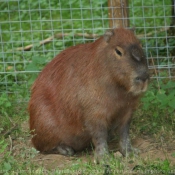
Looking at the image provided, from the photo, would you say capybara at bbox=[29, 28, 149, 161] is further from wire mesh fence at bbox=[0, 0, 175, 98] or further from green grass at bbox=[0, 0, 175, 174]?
wire mesh fence at bbox=[0, 0, 175, 98]

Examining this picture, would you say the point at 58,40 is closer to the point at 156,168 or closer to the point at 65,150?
the point at 65,150

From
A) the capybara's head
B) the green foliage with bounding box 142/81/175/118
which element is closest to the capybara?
the capybara's head

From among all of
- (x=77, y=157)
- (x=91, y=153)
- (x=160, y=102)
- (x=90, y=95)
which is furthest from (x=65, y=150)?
(x=160, y=102)

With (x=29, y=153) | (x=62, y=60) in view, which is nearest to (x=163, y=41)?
(x=62, y=60)

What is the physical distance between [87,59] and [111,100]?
0.50 metres

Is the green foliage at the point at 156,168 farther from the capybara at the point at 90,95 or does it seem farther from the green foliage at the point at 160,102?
the green foliage at the point at 160,102

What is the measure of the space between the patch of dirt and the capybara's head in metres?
0.72

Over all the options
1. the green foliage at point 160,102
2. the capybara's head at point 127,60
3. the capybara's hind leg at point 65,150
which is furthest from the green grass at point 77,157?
the capybara's head at point 127,60

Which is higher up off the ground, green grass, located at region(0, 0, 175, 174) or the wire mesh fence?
the wire mesh fence

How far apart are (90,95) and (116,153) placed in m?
0.67

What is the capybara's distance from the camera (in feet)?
18.0

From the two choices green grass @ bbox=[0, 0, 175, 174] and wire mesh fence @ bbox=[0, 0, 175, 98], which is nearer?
green grass @ bbox=[0, 0, 175, 174]

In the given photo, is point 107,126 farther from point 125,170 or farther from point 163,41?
point 163,41

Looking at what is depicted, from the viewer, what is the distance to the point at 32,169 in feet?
17.8
